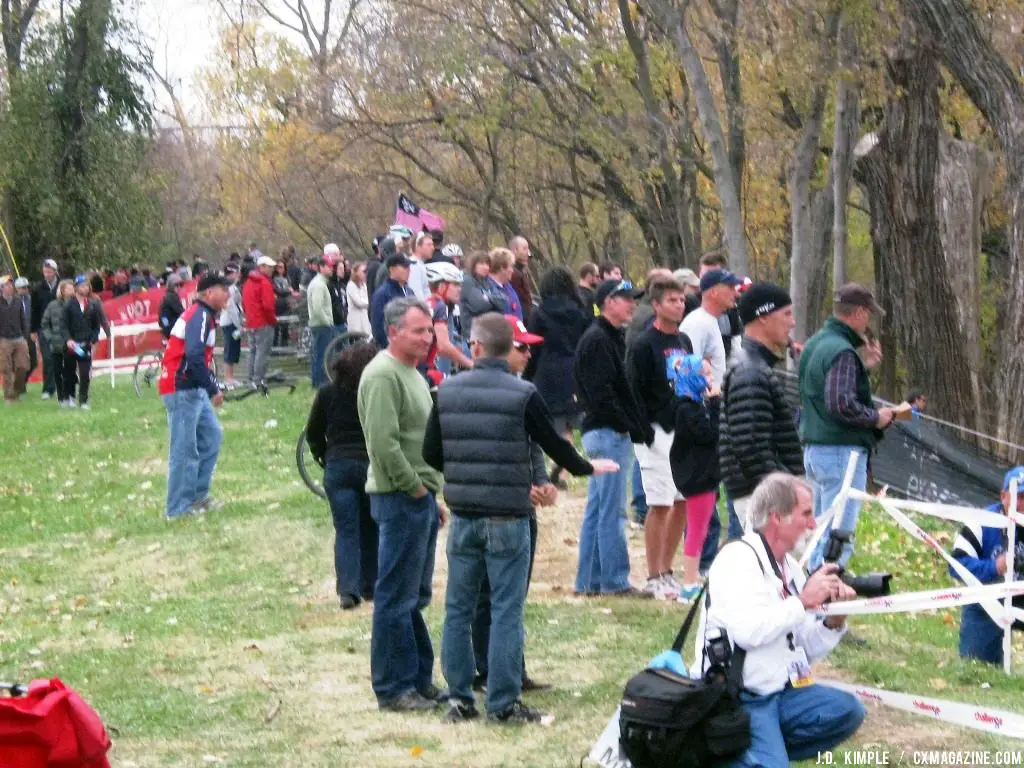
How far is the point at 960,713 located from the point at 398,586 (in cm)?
270

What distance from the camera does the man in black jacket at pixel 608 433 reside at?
34.2ft

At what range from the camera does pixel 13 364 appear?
2712cm

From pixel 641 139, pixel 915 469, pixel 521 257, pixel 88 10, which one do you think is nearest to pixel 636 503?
pixel 915 469

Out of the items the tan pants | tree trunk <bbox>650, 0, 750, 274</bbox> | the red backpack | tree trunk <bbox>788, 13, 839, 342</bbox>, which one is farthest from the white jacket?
the tan pants

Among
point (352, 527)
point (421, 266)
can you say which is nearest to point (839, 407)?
point (352, 527)

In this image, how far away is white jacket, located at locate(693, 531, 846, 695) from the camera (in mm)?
6207

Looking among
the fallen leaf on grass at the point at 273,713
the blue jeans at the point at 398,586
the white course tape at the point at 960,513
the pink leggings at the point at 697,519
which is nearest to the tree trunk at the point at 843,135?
the pink leggings at the point at 697,519

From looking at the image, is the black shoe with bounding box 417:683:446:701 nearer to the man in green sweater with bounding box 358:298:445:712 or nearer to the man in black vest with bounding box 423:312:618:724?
the man in green sweater with bounding box 358:298:445:712

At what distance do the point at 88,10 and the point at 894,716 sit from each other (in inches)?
1388

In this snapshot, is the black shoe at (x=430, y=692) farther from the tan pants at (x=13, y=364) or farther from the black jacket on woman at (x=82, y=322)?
the tan pants at (x=13, y=364)

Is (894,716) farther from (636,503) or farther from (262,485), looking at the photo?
(262,485)

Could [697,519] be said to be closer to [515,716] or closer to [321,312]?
[515,716]

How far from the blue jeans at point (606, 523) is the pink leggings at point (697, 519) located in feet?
1.35

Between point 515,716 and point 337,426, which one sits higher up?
point 337,426
